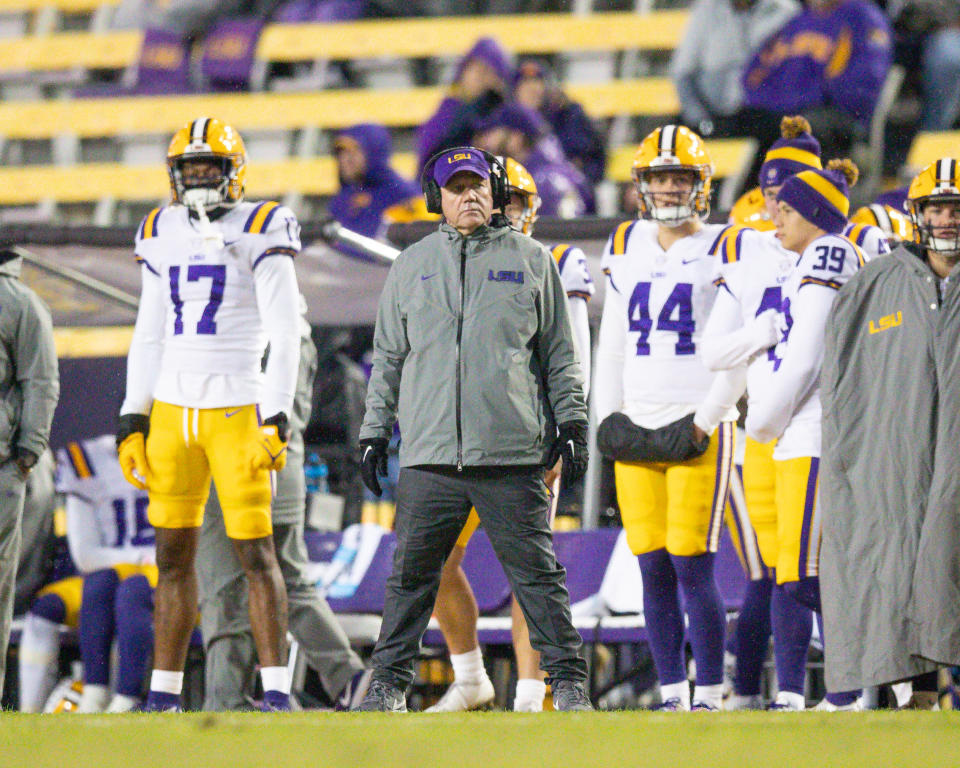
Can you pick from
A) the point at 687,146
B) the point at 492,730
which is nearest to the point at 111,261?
the point at 687,146

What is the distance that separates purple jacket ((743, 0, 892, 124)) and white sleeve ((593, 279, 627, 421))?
129 inches

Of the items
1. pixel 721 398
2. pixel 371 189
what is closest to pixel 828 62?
pixel 371 189

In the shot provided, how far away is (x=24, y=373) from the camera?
5332mm

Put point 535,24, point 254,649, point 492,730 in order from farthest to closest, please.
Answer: point 535,24, point 254,649, point 492,730

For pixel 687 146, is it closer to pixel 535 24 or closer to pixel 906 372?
pixel 906 372

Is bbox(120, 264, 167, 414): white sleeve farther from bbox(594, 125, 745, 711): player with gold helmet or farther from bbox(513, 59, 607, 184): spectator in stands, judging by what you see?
bbox(513, 59, 607, 184): spectator in stands

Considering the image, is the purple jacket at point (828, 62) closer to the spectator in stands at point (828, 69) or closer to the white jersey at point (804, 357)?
the spectator in stands at point (828, 69)

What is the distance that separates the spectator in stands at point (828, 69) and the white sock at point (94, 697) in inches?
160

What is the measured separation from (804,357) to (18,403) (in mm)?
2494

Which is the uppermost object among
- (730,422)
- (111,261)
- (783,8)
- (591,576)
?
(783,8)

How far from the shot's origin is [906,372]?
13.7 feet

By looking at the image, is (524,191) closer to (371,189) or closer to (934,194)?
(934,194)

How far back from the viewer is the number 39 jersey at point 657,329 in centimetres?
513

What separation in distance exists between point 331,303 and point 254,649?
7.66ft
